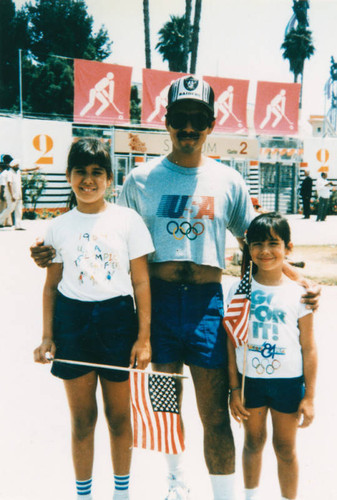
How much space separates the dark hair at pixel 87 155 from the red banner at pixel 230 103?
1661 cm

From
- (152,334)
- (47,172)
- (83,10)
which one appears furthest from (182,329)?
(83,10)

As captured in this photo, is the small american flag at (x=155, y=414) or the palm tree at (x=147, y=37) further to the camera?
the palm tree at (x=147, y=37)

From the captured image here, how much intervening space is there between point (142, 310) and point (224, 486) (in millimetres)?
947

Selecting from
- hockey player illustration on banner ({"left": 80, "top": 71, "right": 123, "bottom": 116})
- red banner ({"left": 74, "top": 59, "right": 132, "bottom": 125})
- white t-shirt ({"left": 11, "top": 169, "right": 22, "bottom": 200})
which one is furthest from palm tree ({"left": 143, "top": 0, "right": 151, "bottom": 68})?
white t-shirt ({"left": 11, "top": 169, "right": 22, "bottom": 200})

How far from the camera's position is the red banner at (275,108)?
19.7m

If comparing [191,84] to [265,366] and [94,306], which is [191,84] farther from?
[265,366]

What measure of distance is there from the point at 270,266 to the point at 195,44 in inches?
921

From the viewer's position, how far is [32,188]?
728 inches

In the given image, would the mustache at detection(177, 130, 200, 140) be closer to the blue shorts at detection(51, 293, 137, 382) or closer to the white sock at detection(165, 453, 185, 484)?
the blue shorts at detection(51, 293, 137, 382)

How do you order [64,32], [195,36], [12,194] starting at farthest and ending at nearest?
[64,32] < [195,36] < [12,194]

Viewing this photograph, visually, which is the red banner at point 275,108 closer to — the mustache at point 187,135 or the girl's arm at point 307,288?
the mustache at point 187,135

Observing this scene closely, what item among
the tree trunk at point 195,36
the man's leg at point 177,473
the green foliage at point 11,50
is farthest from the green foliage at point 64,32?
the man's leg at point 177,473

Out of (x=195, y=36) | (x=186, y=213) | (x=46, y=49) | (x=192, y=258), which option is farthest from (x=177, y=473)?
(x=46, y=49)

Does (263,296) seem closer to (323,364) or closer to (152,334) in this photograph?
(152,334)
